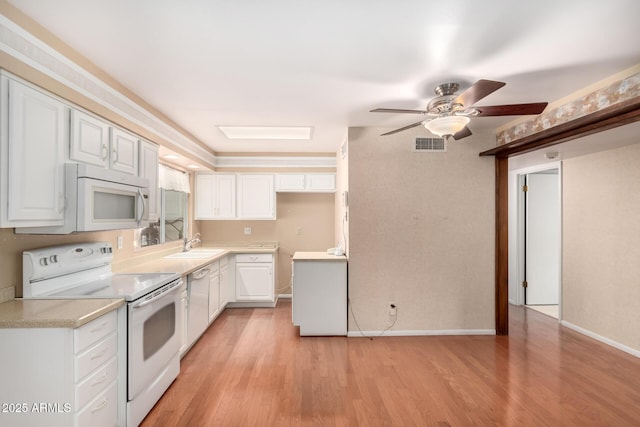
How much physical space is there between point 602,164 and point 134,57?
15.8 feet

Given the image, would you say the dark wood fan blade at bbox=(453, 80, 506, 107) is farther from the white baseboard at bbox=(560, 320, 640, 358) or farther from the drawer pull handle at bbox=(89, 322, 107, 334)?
the white baseboard at bbox=(560, 320, 640, 358)

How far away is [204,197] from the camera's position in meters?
4.93

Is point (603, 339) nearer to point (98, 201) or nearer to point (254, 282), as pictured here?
point (254, 282)

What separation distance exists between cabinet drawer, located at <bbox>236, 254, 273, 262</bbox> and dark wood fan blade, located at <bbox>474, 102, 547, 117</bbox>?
11.1ft

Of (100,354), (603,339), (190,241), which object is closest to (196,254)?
(190,241)

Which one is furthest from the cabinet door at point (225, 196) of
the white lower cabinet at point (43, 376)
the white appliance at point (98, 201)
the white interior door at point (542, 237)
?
the white interior door at point (542, 237)

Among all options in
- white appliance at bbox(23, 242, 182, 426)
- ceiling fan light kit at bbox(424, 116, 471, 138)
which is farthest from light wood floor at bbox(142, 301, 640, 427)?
ceiling fan light kit at bbox(424, 116, 471, 138)

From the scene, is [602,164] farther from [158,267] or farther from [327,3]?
[158,267]

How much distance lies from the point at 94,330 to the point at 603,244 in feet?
16.0

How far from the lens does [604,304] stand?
353 cm

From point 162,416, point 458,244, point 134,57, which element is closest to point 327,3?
point 134,57

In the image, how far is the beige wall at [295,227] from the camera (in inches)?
208

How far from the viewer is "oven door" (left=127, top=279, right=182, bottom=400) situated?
1979 mm

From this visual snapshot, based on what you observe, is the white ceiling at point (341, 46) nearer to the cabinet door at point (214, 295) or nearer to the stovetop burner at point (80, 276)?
the stovetop burner at point (80, 276)
